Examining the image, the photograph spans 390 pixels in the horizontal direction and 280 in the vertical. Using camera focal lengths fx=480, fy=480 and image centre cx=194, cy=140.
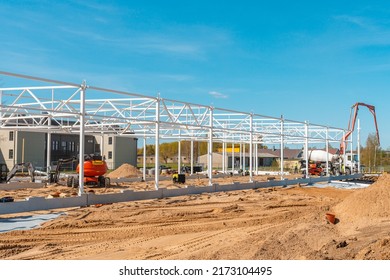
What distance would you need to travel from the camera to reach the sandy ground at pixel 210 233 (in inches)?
357

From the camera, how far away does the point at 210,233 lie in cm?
1202

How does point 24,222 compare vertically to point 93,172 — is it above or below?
below

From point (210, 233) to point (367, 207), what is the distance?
4614 mm

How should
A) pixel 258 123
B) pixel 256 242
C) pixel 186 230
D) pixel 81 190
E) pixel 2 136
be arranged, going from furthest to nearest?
pixel 2 136 < pixel 258 123 < pixel 81 190 < pixel 186 230 < pixel 256 242

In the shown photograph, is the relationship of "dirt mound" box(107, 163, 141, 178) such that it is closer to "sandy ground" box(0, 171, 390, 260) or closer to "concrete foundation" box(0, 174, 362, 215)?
"concrete foundation" box(0, 174, 362, 215)

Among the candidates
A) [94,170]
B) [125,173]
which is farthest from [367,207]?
[125,173]

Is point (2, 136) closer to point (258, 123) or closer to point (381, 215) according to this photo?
point (258, 123)

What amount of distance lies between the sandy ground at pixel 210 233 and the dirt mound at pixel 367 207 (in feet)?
0.08

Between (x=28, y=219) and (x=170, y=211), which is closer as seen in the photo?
(x=28, y=219)

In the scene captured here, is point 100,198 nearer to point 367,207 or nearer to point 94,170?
point 94,170

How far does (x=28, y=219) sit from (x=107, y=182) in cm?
1125

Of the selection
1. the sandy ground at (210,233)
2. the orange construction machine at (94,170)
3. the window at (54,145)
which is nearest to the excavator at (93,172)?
the orange construction machine at (94,170)

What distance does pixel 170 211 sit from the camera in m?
16.3

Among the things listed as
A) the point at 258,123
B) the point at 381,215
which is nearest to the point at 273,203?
the point at 381,215
